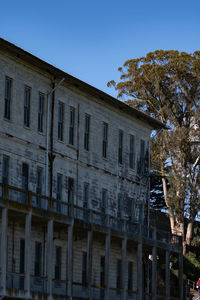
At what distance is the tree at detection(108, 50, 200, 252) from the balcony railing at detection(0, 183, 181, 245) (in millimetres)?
13883

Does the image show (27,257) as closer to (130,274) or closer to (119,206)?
(119,206)

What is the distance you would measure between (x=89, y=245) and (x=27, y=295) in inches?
270

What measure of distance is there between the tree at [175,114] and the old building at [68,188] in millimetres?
13557

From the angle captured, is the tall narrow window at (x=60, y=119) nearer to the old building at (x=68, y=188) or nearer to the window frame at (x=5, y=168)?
the old building at (x=68, y=188)

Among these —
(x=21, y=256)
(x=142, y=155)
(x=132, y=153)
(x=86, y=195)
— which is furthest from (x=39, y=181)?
(x=142, y=155)

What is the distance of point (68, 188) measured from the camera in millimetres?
47469

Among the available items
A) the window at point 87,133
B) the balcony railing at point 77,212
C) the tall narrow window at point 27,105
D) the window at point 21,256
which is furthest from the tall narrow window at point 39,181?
the window at point 87,133

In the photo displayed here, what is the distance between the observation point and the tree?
70438mm

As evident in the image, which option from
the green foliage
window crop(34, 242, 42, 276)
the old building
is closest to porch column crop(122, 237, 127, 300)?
the old building

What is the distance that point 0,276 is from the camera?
35844mm

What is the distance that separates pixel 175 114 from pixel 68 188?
1060 inches

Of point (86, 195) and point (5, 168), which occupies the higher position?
point (86, 195)

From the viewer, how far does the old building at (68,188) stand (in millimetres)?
40312

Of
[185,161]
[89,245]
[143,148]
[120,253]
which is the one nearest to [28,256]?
[89,245]
